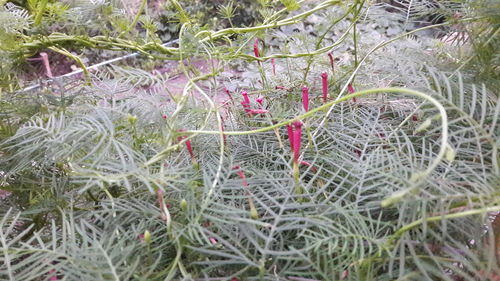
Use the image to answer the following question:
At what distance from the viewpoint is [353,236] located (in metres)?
0.35

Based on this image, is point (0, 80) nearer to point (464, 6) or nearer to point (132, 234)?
point (132, 234)

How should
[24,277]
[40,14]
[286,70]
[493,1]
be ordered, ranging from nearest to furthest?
[24,277], [493,1], [40,14], [286,70]

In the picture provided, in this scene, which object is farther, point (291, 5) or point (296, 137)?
point (291, 5)

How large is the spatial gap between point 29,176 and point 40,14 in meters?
0.21

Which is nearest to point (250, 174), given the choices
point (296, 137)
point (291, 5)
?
point (296, 137)

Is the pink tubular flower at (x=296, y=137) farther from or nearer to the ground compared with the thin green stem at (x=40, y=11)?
nearer to the ground

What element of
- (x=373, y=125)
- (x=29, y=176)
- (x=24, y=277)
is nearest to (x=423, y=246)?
(x=373, y=125)

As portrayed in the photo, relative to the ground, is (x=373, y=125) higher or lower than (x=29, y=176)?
higher

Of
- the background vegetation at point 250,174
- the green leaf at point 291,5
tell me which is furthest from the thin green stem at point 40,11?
the green leaf at point 291,5

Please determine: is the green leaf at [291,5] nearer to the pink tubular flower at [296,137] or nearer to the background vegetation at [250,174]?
the background vegetation at [250,174]

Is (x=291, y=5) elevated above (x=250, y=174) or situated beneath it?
elevated above

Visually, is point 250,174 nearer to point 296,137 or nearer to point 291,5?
point 296,137

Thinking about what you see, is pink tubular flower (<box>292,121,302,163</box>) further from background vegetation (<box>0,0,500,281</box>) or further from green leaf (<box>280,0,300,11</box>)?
green leaf (<box>280,0,300,11</box>)

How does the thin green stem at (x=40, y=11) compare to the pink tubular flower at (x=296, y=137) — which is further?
the thin green stem at (x=40, y=11)
